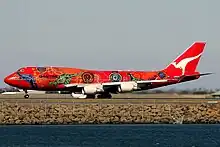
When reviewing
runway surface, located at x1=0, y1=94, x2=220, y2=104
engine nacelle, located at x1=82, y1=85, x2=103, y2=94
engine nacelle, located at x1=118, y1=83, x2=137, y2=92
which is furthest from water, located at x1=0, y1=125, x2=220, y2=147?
engine nacelle, located at x1=118, y1=83, x2=137, y2=92

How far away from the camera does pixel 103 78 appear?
317 feet

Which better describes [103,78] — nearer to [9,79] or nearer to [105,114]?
[9,79]

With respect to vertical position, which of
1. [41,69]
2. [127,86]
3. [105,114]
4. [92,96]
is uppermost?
[41,69]

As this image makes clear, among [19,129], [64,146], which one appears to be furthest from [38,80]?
[64,146]

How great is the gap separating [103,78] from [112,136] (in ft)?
137

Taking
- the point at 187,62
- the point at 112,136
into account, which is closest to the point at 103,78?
the point at 187,62

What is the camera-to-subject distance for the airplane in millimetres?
92938

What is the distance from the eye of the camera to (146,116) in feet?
220

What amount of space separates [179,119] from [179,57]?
35952 mm

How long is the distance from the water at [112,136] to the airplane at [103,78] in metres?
30.9

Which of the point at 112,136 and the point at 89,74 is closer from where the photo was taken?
the point at 112,136

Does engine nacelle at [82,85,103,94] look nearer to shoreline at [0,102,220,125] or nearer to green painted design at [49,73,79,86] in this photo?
green painted design at [49,73,79,86]

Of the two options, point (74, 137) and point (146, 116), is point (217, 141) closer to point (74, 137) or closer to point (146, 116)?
point (74, 137)

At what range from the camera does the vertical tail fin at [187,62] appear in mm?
100938
